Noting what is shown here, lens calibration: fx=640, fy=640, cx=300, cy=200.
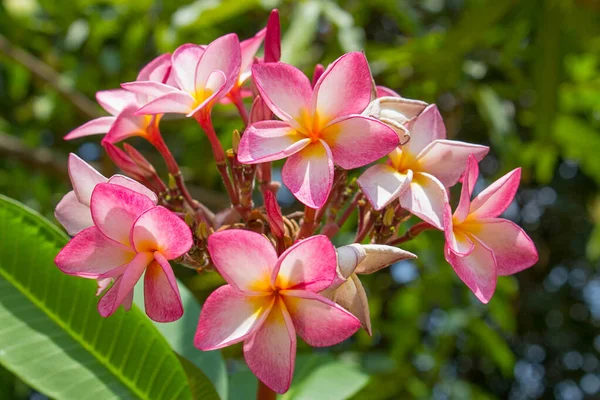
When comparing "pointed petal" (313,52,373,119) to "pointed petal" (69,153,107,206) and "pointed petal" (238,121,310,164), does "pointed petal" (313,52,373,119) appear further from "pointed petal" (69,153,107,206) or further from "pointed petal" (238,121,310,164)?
"pointed petal" (69,153,107,206)

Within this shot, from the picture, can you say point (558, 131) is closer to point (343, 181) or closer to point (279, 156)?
point (343, 181)

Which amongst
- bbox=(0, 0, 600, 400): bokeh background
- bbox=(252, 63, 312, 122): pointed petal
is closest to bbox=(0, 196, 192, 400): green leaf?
bbox=(252, 63, 312, 122): pointed petal

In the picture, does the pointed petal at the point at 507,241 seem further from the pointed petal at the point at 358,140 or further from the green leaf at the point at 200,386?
the green leaf at the point at 200,386

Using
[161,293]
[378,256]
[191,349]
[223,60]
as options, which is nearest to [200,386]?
[191,349]

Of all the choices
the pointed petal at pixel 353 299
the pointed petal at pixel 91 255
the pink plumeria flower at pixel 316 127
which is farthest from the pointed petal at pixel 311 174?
the pointed petal at pixel 91 255

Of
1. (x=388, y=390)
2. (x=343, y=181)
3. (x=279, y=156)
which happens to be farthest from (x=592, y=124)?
(x=279, y=156)
